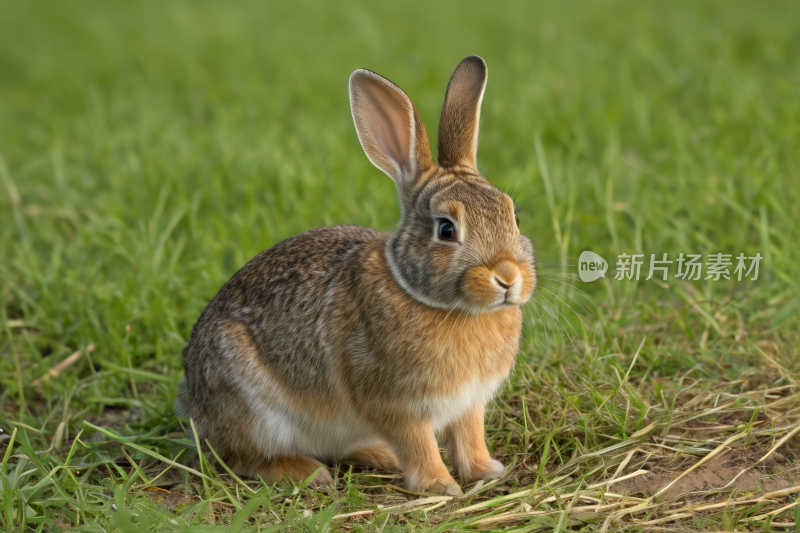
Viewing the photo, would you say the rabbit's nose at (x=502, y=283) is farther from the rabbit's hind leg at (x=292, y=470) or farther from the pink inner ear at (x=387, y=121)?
the rabbit's hind leg at (x=292, y=470)

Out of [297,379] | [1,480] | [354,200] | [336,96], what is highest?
[336,96]

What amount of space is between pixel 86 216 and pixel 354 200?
1847mm

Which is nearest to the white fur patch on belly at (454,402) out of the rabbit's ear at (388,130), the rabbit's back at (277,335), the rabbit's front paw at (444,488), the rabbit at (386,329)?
the rabbit at (386,329)

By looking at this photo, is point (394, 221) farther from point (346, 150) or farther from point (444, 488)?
point (444, 488)

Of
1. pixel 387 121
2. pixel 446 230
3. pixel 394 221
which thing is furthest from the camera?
pixel 394 221

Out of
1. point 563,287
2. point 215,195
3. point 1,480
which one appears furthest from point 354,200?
point 1,480

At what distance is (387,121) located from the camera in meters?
3.56

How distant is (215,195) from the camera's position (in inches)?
228

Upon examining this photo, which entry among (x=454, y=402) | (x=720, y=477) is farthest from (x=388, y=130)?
(x=720, y=477)

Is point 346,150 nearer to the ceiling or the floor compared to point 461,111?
nearer to the floor

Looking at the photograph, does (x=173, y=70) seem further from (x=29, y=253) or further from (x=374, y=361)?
(x=374, y=361)

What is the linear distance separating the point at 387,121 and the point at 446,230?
0.60 metres

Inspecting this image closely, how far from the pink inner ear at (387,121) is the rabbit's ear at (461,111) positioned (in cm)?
15

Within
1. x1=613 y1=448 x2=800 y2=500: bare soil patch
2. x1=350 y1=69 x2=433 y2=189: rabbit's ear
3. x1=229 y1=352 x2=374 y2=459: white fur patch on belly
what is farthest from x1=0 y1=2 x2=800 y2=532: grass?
x1=350 y1=69 x2=433 y2=189: rabbit's ear
